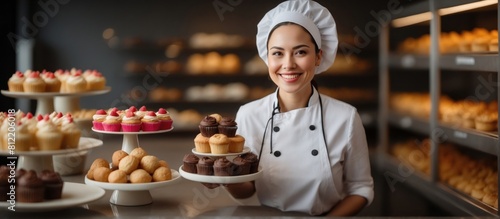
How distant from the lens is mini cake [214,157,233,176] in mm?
1682

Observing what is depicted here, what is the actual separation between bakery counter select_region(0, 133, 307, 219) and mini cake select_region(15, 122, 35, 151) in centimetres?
19

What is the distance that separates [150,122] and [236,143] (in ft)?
0.89

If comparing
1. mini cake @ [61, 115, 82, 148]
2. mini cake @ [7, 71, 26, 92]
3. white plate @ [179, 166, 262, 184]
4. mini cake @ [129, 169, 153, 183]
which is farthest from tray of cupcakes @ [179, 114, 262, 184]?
mini cake @ [7, 71, 26, 92]

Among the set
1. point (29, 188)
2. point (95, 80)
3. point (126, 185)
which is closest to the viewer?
point (29, 188)

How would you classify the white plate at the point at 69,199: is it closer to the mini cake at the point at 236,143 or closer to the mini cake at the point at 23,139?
the mini cake at the point at 23,139

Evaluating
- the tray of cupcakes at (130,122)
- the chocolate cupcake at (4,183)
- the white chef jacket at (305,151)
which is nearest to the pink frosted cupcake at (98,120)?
the tray of cupcakes at (130,122)

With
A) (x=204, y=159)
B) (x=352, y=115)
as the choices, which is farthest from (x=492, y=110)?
(x=204, y=159)

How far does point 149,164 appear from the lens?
1712 mm

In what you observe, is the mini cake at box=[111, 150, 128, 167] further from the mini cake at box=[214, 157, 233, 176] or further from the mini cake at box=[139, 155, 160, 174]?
the mini cake at box=[214, 157, 233, 176]

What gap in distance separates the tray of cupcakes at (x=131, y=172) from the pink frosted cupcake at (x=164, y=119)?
0.11 m

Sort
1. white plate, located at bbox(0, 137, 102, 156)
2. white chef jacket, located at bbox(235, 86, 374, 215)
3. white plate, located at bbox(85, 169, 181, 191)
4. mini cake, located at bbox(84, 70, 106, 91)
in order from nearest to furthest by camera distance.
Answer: white plate, located at bbox(0, 137, 102, 156)
white plate, located at bbox(85, 169, 181, 191)
white chef jacket, located at bbox(235, 86, 374, 215)
mini cake, located at bbox(84, 70, 106, 91)

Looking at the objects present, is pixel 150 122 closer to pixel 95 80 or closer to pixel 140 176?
pixel 140 176

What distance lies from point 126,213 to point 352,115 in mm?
776

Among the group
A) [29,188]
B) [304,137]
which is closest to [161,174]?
[29,188]
